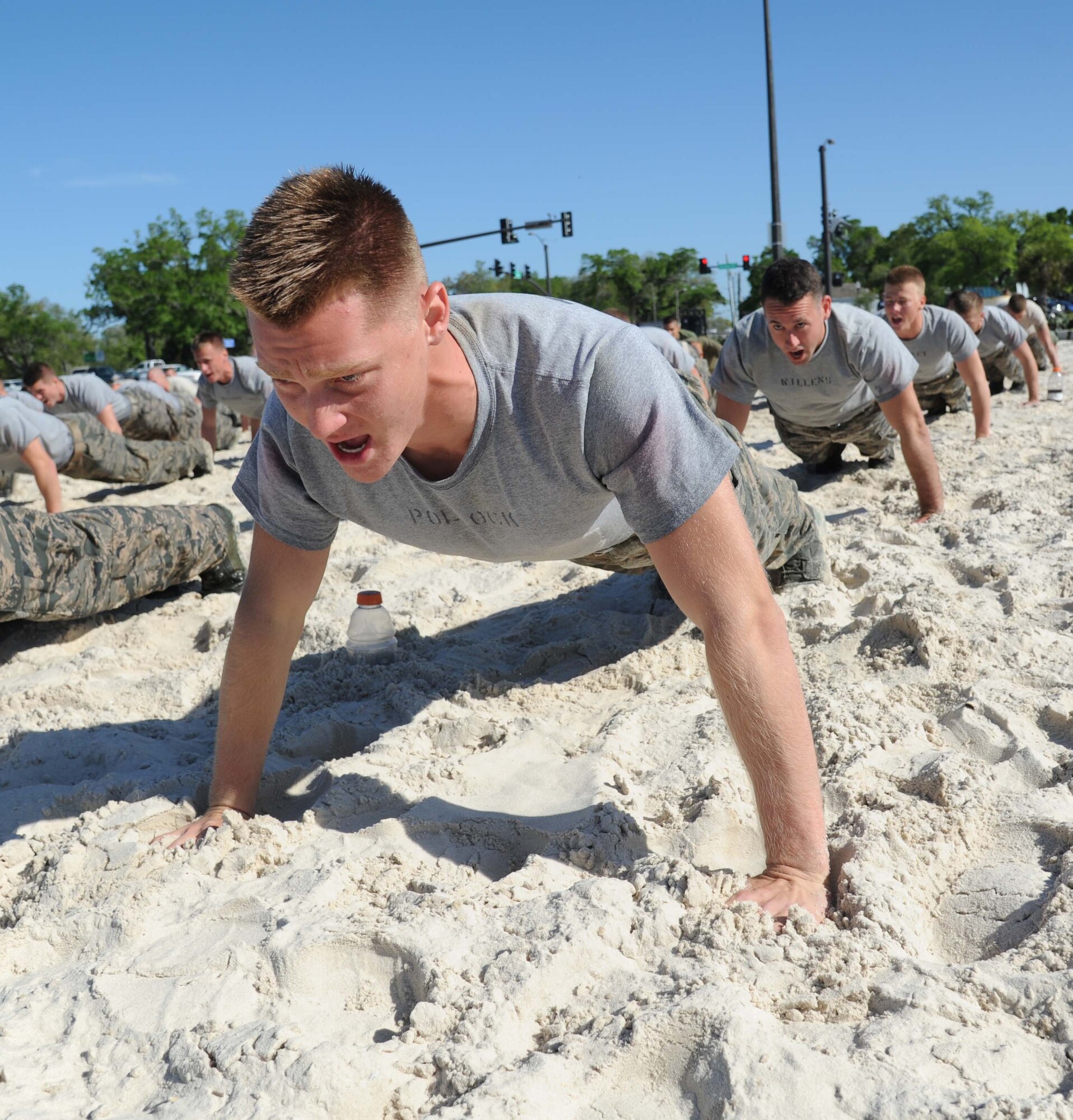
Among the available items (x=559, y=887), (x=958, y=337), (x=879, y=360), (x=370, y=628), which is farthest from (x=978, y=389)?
(x=559, y=887)

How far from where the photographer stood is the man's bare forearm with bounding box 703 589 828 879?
2135mm

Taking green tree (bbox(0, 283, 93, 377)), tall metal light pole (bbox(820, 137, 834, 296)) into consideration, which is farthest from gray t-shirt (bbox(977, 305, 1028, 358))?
green tree (bbox(0, 283, 93, 377))

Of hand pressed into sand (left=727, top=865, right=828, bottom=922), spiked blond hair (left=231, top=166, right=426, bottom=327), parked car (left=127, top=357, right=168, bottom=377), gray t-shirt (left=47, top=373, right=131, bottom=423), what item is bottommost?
hand pressed into sand (left=727, top=865, right=828, bottom=922)

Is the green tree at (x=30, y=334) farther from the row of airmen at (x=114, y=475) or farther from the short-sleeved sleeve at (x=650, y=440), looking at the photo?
the short-sleeved sleeve at (x=650, y=440)

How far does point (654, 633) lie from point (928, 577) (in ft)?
4.06

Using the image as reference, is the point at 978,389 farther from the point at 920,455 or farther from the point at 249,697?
the point at 249,697

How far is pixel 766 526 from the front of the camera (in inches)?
150

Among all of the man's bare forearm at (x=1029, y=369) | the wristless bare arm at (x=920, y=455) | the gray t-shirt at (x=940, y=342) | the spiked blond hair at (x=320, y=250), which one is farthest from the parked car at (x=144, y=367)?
the spiked blond hair at (x=320, y=250)

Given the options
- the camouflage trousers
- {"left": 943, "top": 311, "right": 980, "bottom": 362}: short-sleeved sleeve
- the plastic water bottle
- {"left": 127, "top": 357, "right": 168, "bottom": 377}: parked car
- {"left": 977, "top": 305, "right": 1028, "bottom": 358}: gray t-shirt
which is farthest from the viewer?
{"left": 127, "top": 357, "right": 168, "bottom": 377}: parked car

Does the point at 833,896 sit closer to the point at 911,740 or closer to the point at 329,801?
the point at 911,740

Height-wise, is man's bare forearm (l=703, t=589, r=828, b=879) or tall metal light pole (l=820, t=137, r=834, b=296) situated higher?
tall metal light pole (l=820, t=137, r=834, b=296)

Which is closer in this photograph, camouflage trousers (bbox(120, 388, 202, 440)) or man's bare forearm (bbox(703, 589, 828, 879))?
man's bare forearm (bbox(703, 589, 828, 879))

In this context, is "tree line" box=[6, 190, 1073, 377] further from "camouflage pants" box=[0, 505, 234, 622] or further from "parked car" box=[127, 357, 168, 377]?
"camouflage pants" box=[0, 505, 234, 622]

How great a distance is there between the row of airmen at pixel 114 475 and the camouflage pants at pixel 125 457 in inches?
0.4
